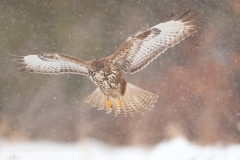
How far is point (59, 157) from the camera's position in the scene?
513cm

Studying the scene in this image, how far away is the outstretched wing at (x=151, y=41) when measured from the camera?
360 cm

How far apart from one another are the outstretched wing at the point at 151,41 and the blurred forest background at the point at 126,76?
4.95 feet


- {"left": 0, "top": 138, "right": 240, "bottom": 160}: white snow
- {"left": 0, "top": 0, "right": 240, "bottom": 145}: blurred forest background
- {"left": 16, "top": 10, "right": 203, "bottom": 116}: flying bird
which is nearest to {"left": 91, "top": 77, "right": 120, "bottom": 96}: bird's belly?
{"left": 16, "top": 10, "right": 203, "bottom": 116}: flying bird

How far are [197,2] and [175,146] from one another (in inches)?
84.8

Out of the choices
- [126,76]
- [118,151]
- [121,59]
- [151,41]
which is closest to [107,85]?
[121,59]

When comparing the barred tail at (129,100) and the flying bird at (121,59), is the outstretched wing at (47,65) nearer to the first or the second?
the flying bird at (121,59)

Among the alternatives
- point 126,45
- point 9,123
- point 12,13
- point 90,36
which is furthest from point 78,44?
point 126,45

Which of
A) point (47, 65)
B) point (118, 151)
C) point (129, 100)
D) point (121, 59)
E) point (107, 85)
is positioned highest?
point (47, 65)

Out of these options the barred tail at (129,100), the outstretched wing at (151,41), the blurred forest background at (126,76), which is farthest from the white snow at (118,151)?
the outstretched wing at (151,41)

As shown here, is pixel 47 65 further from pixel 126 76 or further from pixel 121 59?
pixel 126 76

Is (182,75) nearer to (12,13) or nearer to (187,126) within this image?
(187,126)

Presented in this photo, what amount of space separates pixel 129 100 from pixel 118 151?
1.29 metres

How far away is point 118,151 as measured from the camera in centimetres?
531

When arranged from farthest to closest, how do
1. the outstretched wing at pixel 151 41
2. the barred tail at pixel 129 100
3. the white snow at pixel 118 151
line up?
the white snow at pixel 118 151
the barred tail at pixel 129 100
the outstretched wing at pixel 151 41
